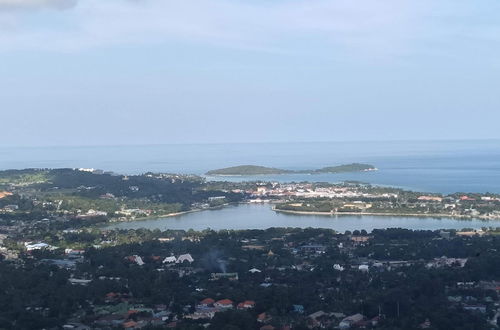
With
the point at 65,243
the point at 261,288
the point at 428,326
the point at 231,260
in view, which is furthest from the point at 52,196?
the point at 428,326

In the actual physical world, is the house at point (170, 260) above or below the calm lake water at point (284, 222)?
above

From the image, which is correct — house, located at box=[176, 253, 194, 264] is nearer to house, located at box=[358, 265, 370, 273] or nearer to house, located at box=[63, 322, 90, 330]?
house, located at box=[358, 265, 370, 273]

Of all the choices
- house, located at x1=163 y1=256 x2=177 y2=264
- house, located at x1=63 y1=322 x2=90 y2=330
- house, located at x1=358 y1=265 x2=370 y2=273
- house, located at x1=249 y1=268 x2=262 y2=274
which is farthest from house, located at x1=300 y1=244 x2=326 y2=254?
house, located at x1=63 y1=322 x2=90 y2=330

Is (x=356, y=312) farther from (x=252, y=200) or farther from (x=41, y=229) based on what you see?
(x=252, y=200)

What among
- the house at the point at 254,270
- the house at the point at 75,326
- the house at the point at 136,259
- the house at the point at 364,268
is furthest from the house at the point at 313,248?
the house at the point at 75,326

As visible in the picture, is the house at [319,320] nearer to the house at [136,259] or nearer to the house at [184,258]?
the house at [184,258]

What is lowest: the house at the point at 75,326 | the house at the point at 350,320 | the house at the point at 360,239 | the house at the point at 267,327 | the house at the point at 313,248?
the house at the point at 75,326
